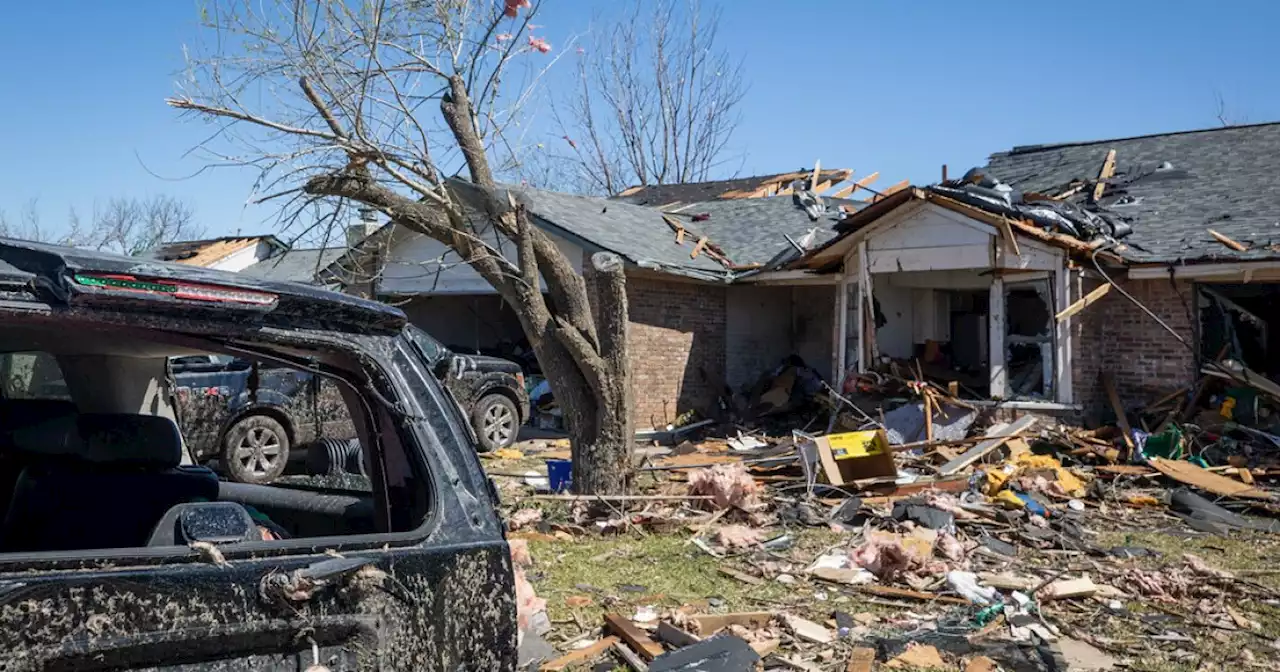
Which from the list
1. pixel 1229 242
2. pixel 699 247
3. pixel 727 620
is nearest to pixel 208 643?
pixel 727 620

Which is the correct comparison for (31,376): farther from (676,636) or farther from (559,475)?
(559,475)

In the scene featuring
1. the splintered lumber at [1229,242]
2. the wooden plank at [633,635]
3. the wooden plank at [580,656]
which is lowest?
the wooden plank at [580,656]

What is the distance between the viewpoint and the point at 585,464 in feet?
32.0

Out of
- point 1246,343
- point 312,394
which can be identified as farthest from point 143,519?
point 1246,343

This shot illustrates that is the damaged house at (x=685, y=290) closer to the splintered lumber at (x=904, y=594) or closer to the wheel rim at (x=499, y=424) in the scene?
the wheel rim at (x=499, y=424)

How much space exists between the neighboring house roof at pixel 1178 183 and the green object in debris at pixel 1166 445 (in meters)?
2.53

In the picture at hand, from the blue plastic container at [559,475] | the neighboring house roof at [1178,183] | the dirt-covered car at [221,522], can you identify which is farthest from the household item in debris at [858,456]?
the dirt-covered car at [221,522]

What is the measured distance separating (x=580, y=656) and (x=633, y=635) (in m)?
0.36

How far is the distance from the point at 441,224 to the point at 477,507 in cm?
717

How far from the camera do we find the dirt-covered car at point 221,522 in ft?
6.17

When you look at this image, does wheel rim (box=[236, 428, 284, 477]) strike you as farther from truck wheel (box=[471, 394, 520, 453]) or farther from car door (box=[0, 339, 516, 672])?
car door (box=[0, 339, 516, 672])

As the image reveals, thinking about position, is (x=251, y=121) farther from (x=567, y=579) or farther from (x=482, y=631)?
(x=482, y=631)

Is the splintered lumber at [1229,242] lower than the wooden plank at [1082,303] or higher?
higher

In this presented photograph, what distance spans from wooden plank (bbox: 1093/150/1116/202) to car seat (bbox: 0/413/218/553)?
17006 mm
